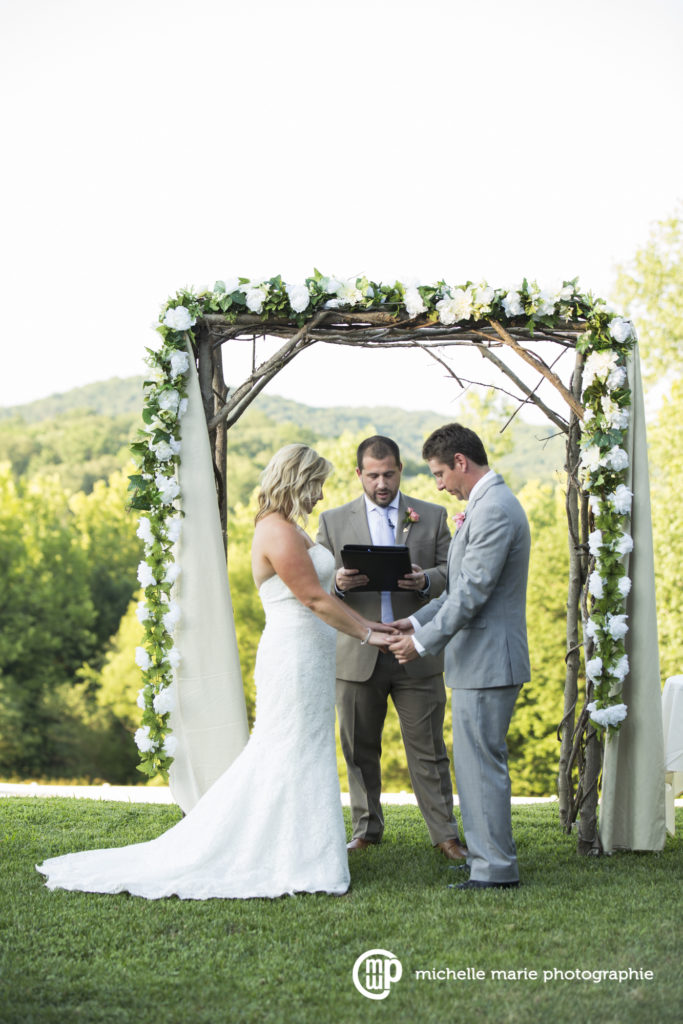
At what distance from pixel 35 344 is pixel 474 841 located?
188 ft

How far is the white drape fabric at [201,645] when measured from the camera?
4.86 metres

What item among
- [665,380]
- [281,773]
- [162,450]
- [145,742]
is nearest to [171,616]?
[145,742]

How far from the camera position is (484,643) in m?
4.23

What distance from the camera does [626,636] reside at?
4.88 meters

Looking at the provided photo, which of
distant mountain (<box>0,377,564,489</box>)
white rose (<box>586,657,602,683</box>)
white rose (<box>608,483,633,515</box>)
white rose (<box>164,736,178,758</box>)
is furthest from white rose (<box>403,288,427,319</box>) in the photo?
distant mountain (<box>0,377,564,489</box>)

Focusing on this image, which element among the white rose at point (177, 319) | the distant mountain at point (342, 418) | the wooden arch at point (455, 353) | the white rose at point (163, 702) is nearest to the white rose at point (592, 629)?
the wooden arch at point (455, 353)

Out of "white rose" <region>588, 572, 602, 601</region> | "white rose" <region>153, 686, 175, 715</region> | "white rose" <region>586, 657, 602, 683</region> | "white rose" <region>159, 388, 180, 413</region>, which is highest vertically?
"white rose" <region>159, 388, 180, 413</region>

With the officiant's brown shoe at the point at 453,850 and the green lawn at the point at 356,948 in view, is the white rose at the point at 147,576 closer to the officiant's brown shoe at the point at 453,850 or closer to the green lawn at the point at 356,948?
the green lawn at the point at 356,948

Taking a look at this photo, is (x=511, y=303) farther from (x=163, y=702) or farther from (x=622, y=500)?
(x=163, y=702)

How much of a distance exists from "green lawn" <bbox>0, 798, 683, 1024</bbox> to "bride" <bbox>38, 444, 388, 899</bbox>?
0.38 feet

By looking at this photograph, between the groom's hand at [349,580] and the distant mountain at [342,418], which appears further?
the distant mountain at [342,418]

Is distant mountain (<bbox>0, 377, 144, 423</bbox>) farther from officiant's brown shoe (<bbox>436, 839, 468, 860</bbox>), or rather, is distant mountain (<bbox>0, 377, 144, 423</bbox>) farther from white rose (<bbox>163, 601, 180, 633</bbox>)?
officiant's brown shoe (<bbox>436, 839, 468, 860</bbox>)

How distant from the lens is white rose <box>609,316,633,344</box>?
4.79 m

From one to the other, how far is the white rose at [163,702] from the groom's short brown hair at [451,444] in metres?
1.73
